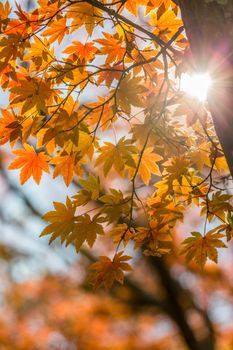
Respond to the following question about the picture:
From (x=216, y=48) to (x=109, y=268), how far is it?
0.72m

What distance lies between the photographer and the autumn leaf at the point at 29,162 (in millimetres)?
1251

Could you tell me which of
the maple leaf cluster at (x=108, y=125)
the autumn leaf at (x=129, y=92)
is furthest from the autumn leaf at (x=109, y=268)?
the autumn leaf at (x=129, y=92)

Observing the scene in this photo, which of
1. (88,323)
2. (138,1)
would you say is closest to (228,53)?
(138,1)

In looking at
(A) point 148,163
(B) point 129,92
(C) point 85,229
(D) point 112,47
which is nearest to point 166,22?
(D) point 112,47

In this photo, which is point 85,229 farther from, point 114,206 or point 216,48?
point 216,48

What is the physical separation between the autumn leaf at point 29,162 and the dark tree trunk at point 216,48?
564 mm

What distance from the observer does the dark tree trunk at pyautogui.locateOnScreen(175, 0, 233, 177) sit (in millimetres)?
852

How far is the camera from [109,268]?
124 centimetres

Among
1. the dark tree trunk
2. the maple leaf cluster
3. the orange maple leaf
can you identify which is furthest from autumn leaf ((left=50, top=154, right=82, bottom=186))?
the dark tree trunk

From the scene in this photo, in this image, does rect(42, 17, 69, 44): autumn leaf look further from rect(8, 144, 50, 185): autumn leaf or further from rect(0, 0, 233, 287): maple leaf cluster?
rect(8, 144, 50, 185): autumn leaf

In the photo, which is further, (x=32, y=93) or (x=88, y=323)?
(x=88, y=323)

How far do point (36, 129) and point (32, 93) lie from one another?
11 centimetres

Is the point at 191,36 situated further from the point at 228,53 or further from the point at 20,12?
the point at 20,12

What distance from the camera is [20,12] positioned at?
→ 44.7 inches
